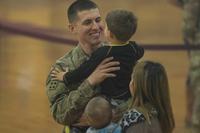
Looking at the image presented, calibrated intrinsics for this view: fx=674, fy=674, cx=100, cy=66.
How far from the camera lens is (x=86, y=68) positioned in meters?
2.49

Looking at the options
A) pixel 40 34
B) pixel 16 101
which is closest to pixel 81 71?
pixel 40 34

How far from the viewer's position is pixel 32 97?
6844 millimetres

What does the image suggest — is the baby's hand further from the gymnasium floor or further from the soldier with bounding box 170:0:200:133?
the gymnasium floor

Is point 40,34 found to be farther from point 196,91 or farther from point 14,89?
point 14,89

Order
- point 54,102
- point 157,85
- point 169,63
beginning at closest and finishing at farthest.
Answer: point 157,85
point 54,102
point 169,63

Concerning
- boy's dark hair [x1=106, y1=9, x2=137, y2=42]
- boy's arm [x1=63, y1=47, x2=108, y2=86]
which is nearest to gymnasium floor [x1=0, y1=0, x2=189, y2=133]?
boy's arm [x1=63, y1=47, x2=108, y2=86]

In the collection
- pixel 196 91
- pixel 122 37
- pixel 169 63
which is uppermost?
pixel 122 37

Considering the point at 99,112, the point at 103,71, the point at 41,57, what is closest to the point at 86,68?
the point at 103,71

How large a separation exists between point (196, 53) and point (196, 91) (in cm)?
30

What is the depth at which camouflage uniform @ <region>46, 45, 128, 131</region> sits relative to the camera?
2480mm

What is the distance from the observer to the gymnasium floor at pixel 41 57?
599cm

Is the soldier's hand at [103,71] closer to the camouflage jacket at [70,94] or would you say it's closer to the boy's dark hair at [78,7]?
the camouflage jacket at [70,94]

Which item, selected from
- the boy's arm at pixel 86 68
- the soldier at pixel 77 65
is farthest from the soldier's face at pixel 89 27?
the boy's arm at pixel 86 68

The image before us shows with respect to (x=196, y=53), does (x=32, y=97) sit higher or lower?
lower
